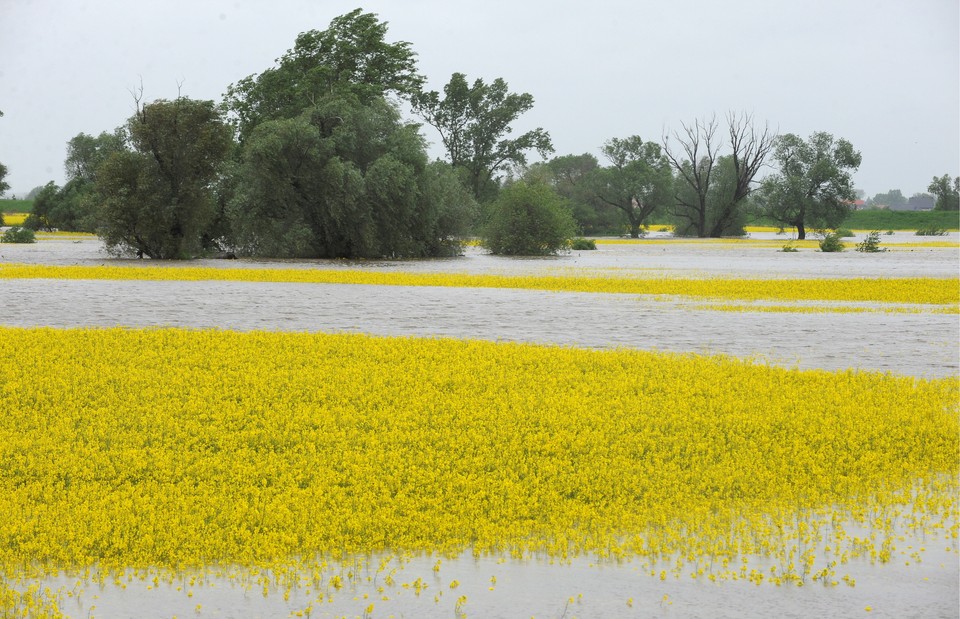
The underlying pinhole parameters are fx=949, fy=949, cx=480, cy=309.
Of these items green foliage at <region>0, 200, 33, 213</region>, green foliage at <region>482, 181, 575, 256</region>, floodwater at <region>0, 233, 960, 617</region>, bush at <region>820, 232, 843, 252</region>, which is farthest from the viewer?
green foliage at <region>0, 200, 33, 213</region>

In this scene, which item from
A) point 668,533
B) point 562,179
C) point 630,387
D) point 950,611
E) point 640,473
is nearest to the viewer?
point 950,611

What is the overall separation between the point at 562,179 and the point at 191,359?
303 ft

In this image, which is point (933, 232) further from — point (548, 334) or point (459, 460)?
point (459, 460)

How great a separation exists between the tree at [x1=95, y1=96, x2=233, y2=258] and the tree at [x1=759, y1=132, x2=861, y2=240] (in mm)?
48047

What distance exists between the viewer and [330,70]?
5478cm

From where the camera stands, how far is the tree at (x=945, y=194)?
11056 centimetres

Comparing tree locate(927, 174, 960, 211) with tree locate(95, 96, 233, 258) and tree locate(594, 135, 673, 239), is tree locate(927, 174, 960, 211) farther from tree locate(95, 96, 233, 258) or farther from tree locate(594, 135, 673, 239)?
tree locate(95, 96, 233, 258)

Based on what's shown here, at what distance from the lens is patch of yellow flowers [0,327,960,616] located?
19.7ft

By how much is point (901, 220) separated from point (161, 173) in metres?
93.1

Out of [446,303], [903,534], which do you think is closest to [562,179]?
[446,303]

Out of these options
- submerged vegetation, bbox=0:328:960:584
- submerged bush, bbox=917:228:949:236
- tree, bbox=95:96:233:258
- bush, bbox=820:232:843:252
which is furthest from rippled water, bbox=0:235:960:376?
submerged bush, bbox=917:228:949:236

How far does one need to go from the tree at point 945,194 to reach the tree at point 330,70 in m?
77.8

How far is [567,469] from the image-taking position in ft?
25.0

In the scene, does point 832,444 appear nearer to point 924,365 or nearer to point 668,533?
point 668,533
